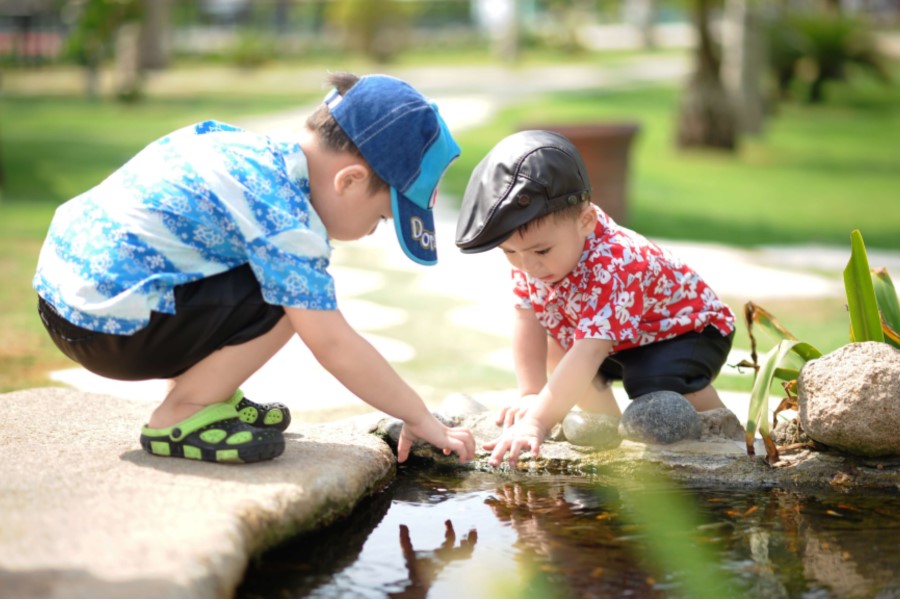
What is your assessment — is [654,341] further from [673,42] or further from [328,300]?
[673,42]

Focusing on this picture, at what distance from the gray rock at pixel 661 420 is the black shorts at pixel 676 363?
0.48 feet

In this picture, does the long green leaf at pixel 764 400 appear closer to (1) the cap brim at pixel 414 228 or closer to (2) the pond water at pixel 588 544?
(2) the pond water at pixel 588 544

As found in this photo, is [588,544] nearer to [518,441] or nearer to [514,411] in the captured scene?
[518,441]

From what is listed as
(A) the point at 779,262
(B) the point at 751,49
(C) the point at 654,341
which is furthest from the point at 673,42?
(C) the point at 654,341

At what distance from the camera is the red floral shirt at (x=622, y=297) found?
9.46 feet

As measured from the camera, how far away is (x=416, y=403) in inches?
102

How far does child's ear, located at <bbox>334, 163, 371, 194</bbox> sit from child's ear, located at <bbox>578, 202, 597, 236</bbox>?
24.1 inches

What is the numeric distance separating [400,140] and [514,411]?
87 cm

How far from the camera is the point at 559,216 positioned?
9.38ft

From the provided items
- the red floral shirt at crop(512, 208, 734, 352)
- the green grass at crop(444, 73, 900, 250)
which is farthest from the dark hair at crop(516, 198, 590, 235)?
the green grass at crop(444, 73, 900, 250)

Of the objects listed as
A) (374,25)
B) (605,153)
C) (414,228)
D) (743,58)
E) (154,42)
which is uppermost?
(374,25)

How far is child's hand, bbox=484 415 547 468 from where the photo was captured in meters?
2.79

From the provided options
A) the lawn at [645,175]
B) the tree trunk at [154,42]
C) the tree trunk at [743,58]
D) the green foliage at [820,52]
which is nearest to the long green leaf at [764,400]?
the lawn at [645,175]

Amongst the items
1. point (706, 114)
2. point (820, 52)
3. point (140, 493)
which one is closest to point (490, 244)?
point (140, 493)
